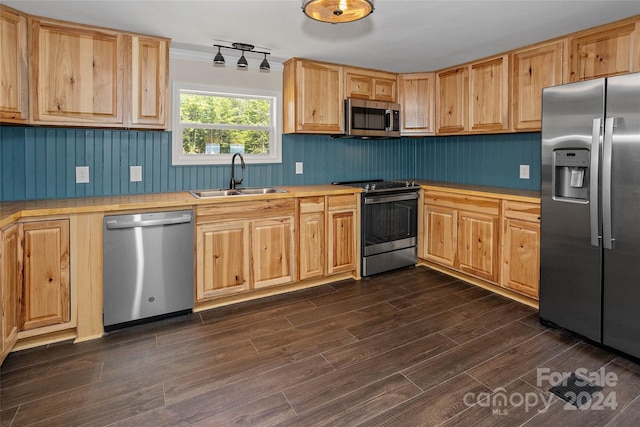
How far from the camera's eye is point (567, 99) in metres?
2.51

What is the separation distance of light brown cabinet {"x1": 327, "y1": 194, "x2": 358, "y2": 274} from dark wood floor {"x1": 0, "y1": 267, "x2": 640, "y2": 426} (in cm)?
69

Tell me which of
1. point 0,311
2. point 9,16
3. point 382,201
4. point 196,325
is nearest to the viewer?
point 0,311

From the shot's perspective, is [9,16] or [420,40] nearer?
[9,16]

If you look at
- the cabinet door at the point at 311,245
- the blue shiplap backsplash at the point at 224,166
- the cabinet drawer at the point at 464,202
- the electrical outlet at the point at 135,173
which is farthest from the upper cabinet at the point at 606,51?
the electrical outlet at the point at 135,173

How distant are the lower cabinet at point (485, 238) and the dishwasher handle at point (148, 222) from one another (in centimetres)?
253

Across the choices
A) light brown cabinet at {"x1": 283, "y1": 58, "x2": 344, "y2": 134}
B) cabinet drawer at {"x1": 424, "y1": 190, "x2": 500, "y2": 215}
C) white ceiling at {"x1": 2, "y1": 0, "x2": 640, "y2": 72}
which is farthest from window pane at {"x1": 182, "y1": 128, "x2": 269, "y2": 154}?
cabinet drawer at {"x1": 424, "y1": 190, "x2": 500, "y2": 215}

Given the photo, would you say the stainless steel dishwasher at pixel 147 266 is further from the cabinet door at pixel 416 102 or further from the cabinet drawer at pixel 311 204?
the cabinet door at pixel 416 102

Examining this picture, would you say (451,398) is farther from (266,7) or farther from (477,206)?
(266,7)

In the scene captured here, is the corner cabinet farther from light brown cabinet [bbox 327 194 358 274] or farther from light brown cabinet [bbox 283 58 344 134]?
light brown cabinet [bbox 327 194 358 274]

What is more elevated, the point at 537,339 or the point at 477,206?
the point at 477,206

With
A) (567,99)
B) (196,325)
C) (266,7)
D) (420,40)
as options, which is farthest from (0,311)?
(567,99)

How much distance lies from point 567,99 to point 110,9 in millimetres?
3067

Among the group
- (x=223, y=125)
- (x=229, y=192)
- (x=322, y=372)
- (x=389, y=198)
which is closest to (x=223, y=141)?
(x=223, y=125)

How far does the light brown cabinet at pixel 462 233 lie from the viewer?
3.46 meters
